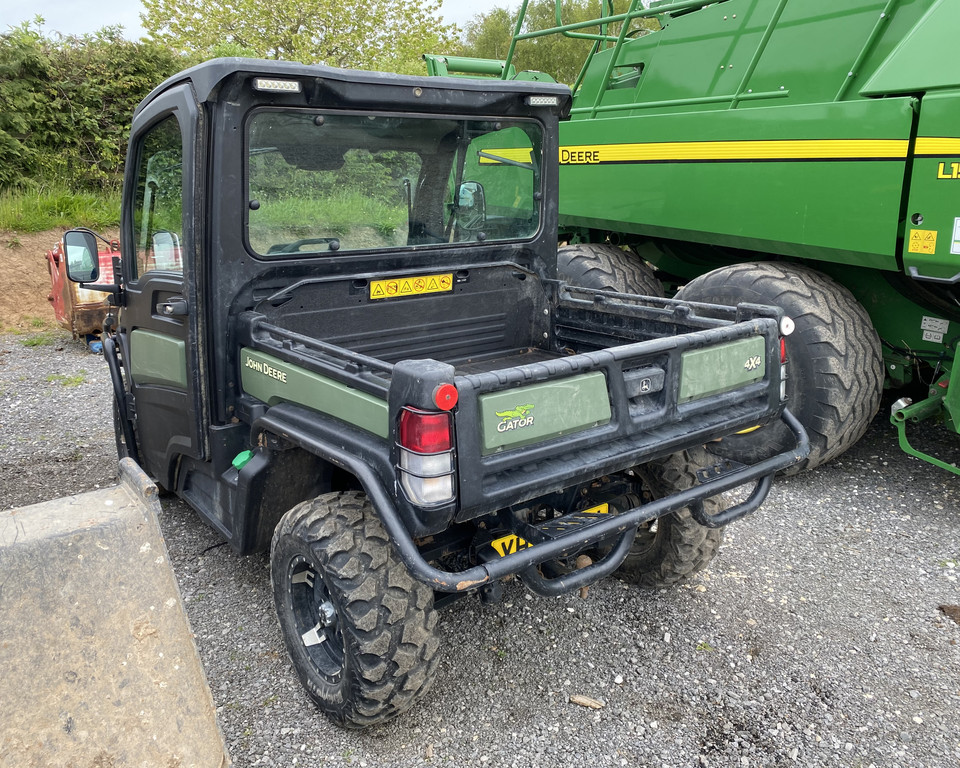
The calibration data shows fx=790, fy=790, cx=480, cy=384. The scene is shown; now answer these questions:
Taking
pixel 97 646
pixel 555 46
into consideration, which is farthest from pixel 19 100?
pixel 555 46

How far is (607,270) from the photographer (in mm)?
5520

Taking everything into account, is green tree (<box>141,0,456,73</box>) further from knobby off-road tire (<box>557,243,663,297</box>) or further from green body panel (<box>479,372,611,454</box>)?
green body panel (<box>479,372,611,454</box>)

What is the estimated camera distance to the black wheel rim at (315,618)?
2.67 metres

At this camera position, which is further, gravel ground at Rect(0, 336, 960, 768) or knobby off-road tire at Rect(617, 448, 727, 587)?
knobby off-road tire at Rect(617, 448, 727, 587)

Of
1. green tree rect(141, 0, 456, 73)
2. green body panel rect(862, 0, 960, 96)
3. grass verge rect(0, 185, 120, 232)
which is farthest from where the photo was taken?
green tree rect(141, 0, 456, 73)

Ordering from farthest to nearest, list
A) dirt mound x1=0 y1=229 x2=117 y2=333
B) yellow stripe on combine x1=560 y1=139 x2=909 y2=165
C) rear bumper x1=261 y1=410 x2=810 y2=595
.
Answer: dirt mound x1=0 y1=229 x2=117 y2=333 → yellow stripe on combine x1=560 y1=139 x2=909 y2=165 → rear bumper x1=261 y1=410 x2=810 y2=595

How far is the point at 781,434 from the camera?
15.0 feet

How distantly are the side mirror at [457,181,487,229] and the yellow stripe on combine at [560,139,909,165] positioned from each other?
1805 mm

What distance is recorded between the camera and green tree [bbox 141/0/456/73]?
16.9 meters

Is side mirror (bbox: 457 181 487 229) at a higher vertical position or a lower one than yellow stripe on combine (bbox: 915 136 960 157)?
lower

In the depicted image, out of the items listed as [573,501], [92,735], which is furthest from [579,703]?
[92,735]

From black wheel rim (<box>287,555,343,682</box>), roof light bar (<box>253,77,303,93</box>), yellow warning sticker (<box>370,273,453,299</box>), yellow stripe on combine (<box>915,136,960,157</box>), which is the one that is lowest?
black wheel rim (<box>287,555,343,682</box>)

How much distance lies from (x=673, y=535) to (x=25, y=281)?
9.43 meters

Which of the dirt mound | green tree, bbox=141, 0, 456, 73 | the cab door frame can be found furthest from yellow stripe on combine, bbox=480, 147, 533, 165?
green tree, bbox=141, 0, 456, 73
